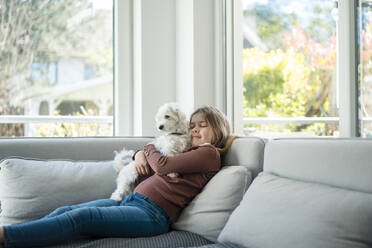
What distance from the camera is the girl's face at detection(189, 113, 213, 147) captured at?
2.10m

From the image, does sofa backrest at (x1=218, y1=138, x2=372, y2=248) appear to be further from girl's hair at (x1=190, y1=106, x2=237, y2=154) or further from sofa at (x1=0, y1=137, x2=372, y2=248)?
girl's hair at (x1=190, y1=106, x2=237, y2=154)

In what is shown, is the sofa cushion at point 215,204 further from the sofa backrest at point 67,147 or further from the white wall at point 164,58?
the white wall at point 164,58

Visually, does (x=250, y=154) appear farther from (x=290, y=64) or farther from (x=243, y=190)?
(x=290, y=64)

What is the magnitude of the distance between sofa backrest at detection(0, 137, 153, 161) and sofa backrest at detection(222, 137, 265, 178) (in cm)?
69

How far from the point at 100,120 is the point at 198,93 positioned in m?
0.85

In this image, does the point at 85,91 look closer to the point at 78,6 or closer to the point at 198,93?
the point at 78,6

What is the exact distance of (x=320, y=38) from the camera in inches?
91.7

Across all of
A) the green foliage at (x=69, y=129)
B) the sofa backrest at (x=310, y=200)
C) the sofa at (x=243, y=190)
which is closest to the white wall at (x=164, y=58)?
the green foliage at (x=69, y=129)

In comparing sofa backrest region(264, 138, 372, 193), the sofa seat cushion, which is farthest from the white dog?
sofa backrest region(264, 138, 372, 193)

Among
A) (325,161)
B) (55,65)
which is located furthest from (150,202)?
(55,65)

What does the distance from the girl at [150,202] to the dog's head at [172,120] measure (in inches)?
1.9

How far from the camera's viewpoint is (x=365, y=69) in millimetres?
1880

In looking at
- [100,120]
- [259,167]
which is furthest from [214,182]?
[100,120]

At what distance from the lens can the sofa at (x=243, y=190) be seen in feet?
4.41
